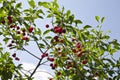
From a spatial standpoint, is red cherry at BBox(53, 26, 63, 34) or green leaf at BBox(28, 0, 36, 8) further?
green leaf at BBox(28, 0, 36, 8)

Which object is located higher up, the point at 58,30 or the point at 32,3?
the point at 32,3

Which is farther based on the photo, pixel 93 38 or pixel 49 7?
pixel 93 38

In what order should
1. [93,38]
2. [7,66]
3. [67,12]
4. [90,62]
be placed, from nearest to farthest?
1. [7,66]
2. [67,12]
3. [90,62]
4. [93,38]

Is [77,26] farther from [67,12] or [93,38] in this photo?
[93,38]

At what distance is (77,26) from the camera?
606 cm

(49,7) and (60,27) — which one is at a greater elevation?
(49,7)

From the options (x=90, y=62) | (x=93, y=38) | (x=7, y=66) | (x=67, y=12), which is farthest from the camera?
(x=93, y=38)

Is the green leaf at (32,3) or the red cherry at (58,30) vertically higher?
the green leaf at (32,3)

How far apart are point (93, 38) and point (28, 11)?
75.6 inches

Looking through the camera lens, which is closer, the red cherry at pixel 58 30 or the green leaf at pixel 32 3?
the red cherry at pixel 58 30

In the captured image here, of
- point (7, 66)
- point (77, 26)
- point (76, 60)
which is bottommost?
point (7, 66)

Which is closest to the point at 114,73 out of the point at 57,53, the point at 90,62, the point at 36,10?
the point at 90,62

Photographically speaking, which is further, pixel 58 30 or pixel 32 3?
pixel 32 3

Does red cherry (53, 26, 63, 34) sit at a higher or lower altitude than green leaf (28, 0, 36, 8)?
lower
